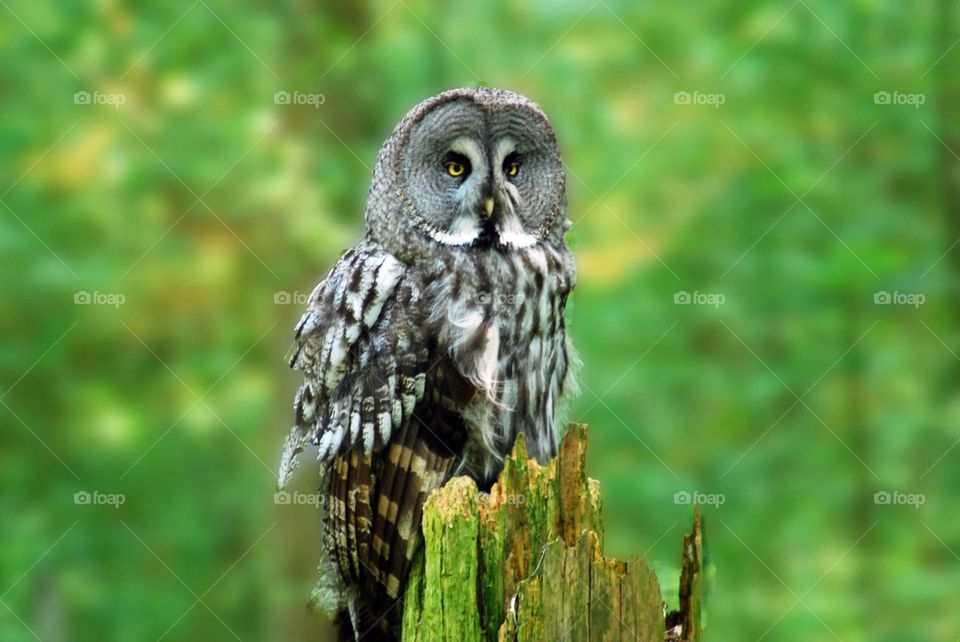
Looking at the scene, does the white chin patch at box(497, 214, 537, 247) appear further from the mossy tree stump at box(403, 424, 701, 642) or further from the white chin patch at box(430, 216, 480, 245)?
the mossy tree stump at box(403, 424, 701, 642)

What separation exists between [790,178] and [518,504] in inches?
166

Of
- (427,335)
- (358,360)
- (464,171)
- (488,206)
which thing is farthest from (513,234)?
Result: (358,360)

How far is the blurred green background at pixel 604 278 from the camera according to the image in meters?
5.86

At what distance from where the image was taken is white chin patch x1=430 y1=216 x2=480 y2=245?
3480mm

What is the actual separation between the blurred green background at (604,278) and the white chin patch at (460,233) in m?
2.08

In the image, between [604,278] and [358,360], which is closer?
[358,360]

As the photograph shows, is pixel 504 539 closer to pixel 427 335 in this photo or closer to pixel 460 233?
pixel 427 335

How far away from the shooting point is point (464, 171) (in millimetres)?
3520

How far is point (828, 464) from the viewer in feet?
21.0

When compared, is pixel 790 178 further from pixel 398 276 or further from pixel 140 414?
pixel 140 414

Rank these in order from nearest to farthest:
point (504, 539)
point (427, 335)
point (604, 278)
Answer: point (504, 539), point (427, 335), point (604, 278)

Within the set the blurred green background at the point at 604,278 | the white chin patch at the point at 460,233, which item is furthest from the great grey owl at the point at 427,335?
the blurred green background at the point at 604,278

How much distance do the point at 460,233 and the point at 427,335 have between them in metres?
0.36

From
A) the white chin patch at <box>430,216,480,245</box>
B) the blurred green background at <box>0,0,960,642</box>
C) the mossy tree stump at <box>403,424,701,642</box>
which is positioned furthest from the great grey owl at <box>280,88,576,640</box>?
the blurred green background at <box>0,0,960,642</box>
